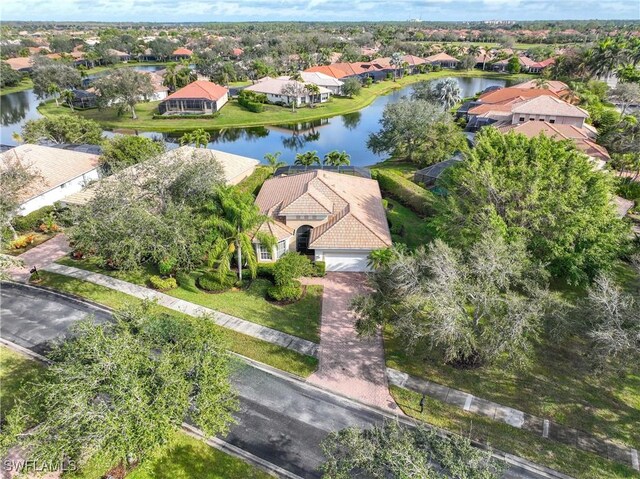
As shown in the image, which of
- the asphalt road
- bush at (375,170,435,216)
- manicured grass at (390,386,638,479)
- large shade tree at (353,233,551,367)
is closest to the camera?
manicured grass at (390,386,638,479)

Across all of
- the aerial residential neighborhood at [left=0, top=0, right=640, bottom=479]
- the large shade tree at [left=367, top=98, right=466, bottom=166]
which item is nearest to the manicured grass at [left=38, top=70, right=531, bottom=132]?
the aerial residential neighborhood at [left=0, top=0, right=640, bottom=479]

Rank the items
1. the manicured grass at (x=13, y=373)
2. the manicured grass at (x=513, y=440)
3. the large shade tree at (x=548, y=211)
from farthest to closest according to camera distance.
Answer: the large shade tree at (x=548, y=211) → the manicured grass at (x=13, y=373) → the manicured grass at (x=513, y=440)

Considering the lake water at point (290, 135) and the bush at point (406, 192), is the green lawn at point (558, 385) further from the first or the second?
the lake water at point (290, 135)

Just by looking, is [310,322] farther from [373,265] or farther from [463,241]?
[463,241]

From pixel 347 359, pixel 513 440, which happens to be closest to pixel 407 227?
pixel 347 359

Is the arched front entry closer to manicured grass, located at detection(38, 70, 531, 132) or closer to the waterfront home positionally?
manicured grass, located at detection(38, 70, 531, 132)

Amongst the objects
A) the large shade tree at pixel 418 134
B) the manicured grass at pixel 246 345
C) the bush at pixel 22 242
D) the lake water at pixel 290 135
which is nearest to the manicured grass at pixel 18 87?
the lake water at pixel 290 135
